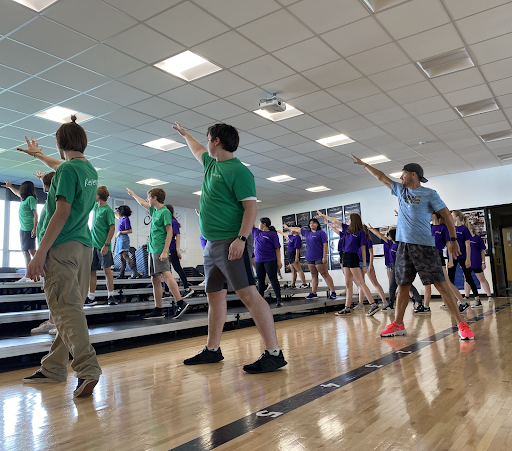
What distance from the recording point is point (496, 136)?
28.1 ft

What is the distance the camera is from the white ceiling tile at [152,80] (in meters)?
5.38

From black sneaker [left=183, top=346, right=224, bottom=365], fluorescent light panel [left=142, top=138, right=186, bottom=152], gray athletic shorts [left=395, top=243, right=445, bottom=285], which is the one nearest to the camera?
black sneaker [left=183, top=346, right=224, bottom=365]

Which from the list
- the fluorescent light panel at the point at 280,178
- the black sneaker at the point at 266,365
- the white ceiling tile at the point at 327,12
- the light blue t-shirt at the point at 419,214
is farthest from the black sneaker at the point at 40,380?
the fluorescent light panel at the point at 280,178

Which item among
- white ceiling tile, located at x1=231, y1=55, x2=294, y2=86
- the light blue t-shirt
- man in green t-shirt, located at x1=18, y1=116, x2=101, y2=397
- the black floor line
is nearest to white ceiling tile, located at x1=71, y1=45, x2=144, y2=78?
white ceiling tile, located at x1=231, y1=55, x2=294, y2=86

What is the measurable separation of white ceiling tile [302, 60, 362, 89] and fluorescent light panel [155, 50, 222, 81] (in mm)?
1254

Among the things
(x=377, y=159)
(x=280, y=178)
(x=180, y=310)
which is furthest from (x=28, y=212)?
(x=377, y=159)

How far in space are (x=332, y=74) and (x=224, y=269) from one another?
394 centimetres

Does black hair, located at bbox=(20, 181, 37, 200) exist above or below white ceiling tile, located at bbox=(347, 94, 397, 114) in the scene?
below

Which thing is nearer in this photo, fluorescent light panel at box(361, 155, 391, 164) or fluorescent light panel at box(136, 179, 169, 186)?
fluorescent light panel at box(361, 155, 391, 164)

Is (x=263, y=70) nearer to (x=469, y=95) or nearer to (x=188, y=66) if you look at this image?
(x=188, y=66)

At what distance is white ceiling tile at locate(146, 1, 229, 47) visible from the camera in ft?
13.6

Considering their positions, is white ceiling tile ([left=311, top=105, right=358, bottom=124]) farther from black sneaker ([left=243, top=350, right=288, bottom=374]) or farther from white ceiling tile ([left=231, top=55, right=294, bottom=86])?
black sneaker ([left=243, top=350, right=288, bottom=374])

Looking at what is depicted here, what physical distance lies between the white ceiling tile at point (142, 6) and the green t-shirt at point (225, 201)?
2221mm

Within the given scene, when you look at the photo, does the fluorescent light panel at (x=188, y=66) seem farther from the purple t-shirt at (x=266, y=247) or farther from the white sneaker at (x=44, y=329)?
the white sneaker at (x=44, y=329)
